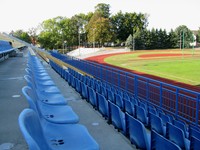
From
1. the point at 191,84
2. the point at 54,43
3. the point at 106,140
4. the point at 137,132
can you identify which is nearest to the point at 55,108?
the point at 106,140

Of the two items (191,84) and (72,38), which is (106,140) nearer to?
(191,84)

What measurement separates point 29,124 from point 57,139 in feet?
3.71

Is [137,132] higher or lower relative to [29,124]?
lower

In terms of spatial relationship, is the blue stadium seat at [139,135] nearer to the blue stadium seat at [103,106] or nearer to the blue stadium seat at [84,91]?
the blue stadium seat at [103,106]

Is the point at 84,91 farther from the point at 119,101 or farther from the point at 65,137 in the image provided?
the point at 65,137

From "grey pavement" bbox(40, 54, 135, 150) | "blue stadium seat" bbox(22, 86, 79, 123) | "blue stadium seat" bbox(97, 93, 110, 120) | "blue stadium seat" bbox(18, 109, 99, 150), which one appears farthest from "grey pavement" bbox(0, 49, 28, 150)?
"blue stadium seat" bbox(97, 93, 110, 120)

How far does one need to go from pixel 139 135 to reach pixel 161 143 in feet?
2.20

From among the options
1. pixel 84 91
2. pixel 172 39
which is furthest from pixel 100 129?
pixel 172 39

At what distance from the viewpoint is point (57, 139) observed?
2.82 metres

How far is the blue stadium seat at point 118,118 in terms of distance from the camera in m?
4.33

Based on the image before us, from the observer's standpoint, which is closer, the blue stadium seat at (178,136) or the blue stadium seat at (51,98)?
the blue stadium seat at (178,136)

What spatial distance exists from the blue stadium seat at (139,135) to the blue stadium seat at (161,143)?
20 centimetres

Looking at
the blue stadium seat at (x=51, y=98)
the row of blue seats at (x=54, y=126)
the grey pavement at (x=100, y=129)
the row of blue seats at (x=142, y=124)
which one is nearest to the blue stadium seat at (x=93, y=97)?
the row of blue seats at (x=142, y=124)

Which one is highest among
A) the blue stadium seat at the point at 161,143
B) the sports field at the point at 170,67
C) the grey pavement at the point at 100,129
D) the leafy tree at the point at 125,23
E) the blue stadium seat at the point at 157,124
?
the leafy tree at the point at 125,23
